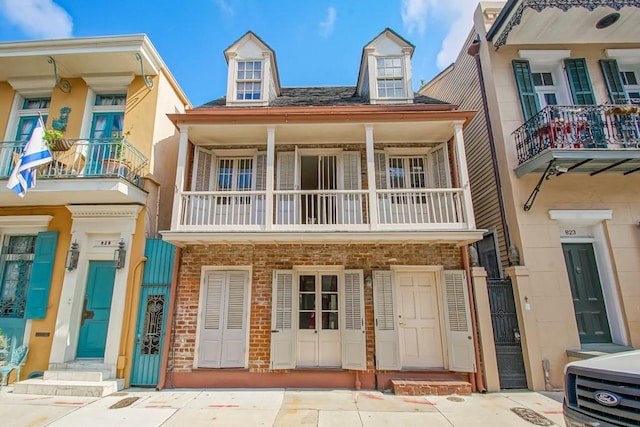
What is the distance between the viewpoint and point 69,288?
20.9ft

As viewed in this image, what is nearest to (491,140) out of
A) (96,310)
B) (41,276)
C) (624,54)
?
(624,54)

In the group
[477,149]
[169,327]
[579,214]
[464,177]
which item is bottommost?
[169,327]

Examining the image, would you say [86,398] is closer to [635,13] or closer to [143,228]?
[143,228]

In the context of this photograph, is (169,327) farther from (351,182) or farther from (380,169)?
(380,169)

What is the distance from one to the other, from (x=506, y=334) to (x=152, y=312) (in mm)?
7468

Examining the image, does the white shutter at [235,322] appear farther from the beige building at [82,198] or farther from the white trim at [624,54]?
the white trim at [624,54]

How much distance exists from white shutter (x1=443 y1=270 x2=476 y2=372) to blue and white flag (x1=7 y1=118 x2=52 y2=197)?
8.68 meters

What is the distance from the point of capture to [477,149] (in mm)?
8141

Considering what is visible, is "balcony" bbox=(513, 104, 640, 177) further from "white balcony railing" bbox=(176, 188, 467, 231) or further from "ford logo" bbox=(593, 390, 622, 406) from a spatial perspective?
"ford logo" bbox=(593, 390, 622, 406)

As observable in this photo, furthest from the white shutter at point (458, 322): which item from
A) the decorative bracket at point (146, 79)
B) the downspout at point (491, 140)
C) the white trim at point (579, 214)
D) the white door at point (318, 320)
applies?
the decorative bracket at point (146, 79)

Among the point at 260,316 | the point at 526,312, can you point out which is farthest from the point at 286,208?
the point at 526,312

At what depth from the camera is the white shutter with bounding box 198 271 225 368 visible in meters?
6.16

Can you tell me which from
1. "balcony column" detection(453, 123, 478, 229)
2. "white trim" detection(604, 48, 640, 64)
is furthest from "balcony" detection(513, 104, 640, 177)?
"white trim" detection(604, 48, 640, 64)

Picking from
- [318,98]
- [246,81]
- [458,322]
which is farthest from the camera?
[318,98]
